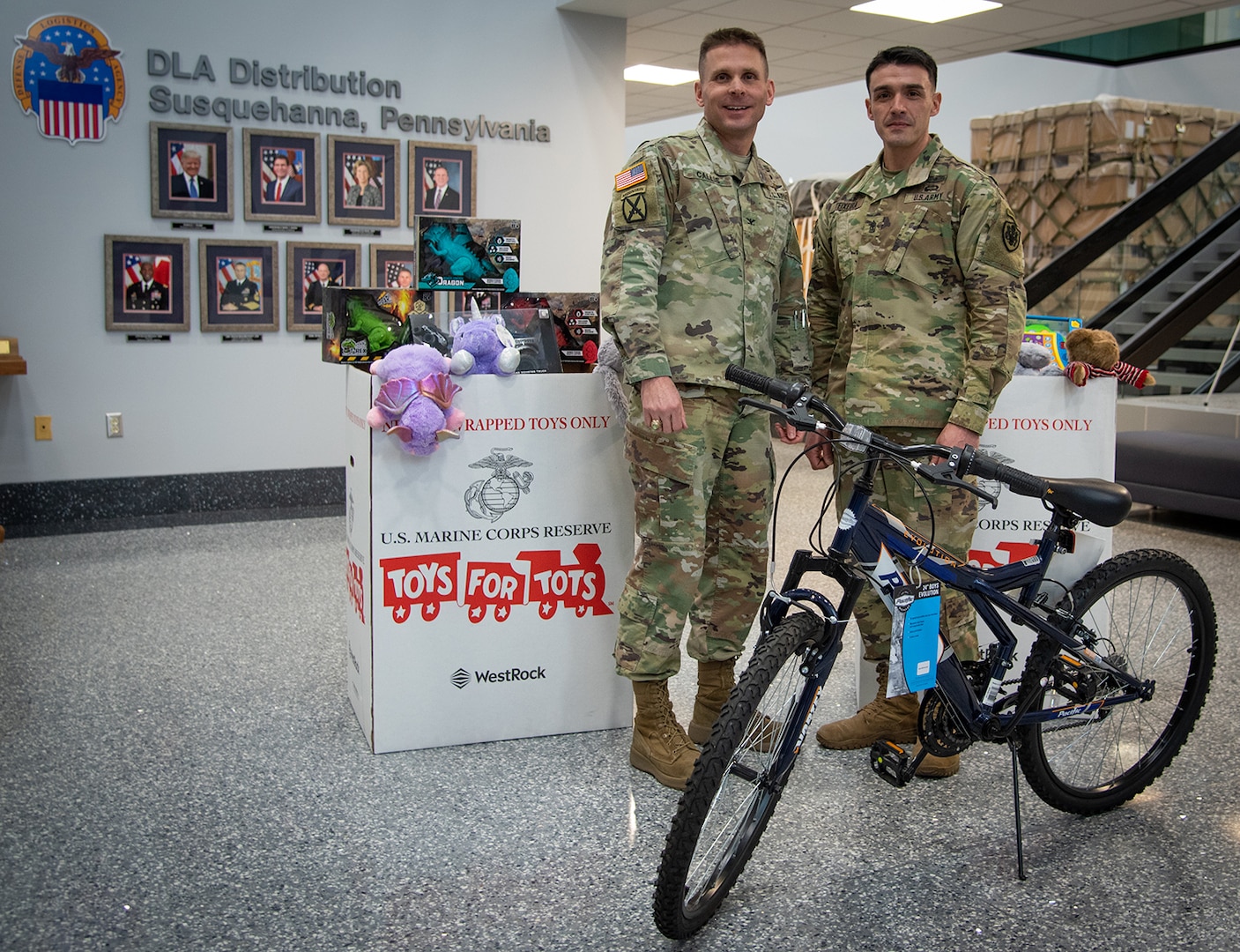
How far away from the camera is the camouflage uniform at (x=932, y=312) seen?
247cm

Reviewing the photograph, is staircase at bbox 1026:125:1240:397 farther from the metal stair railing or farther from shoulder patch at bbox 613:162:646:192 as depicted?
shoulder patch at bbox 613:162:646:192

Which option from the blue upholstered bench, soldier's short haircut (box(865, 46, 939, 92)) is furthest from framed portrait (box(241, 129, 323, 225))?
the blue upholstered bench

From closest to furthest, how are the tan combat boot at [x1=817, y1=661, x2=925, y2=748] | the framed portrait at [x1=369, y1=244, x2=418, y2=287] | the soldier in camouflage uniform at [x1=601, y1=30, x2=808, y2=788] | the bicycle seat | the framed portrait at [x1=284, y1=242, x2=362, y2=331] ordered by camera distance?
1. the bicycle seat
2. the soldier in camouflage uniform at [x1=601, y1=30, x2=808, y2=788]
3. the tan combat boot at [x1=817, y1=661, x2=925, y2=748]
4. the framed portrait at [x1=284, y1=242, x2=362, y2=331]
5. the framed portrait at [x1=369, y1=244, x2=418, y2=287]

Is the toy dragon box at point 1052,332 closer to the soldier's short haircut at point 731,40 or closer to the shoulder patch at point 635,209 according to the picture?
the soldier's short haircut at point 731,40

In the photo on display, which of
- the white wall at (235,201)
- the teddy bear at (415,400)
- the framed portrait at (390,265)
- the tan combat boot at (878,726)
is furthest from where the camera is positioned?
the framed portrait at (390,265)

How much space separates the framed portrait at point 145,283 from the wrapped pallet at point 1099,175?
6109 millimetres

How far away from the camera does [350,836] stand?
7.51ft

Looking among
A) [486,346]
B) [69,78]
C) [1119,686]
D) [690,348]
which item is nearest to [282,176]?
[69,78]

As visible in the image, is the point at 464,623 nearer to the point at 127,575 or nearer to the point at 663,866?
the point at 663,866

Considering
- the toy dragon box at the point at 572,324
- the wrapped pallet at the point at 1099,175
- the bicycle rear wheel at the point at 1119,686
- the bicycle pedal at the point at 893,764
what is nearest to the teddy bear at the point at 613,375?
the toy dragon box at the point at 572,324

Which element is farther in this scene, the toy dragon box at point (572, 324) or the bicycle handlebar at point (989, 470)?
the toy dragon box at point (572, 324)

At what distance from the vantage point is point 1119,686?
230 cm

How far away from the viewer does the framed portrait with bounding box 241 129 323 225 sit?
219 inches

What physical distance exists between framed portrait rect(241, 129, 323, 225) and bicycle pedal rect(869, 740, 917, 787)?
180 inches
